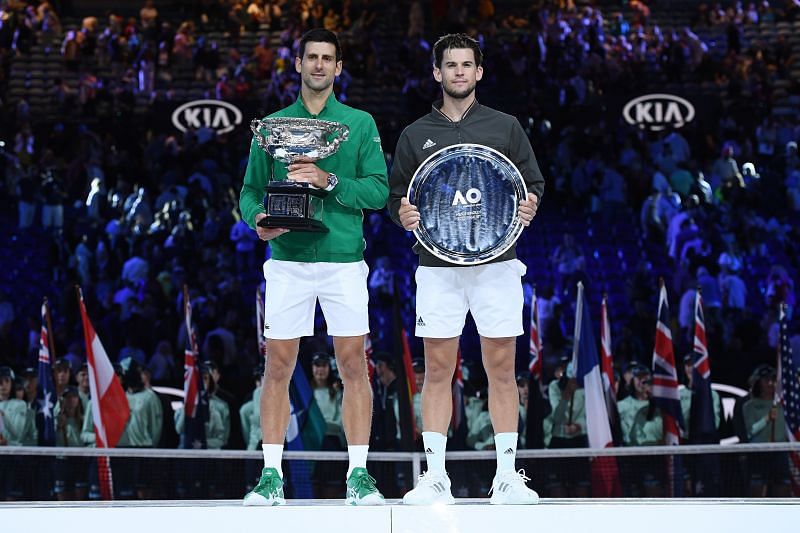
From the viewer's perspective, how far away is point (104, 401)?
374 inches

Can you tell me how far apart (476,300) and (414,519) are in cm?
111

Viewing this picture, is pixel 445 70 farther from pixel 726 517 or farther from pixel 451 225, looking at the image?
Result: pixel 726 517

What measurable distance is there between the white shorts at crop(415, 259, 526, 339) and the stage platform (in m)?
0.91

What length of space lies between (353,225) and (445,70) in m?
0.76

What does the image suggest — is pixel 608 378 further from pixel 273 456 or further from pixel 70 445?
pixel 273 456

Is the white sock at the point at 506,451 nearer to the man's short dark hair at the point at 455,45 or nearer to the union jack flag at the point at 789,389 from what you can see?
the man's short dark hair at the point at 455,45

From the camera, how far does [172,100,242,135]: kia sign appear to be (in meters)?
16.7

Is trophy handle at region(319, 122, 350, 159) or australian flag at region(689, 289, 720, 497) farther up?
trophy handle at region(319, 122, 350, 159)

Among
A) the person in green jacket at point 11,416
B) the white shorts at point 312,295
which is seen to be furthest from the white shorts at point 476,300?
the person in green jacket at point 11,416

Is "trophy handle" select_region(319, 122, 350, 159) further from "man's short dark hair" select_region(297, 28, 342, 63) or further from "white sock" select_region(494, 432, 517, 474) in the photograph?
"white sock" select_region(494, 432, 517, 474)

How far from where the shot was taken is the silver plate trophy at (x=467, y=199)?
4.86 meters

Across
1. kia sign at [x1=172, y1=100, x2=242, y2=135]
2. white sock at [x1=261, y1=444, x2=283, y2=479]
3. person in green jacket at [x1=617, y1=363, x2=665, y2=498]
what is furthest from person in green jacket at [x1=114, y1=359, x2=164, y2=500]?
kia sign at [x1=172, y1=100, x2=242, y2=135]

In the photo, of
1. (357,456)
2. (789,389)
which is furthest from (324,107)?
(789,389)

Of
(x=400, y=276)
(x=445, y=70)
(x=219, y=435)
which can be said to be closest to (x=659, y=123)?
(x=400, y=276)
